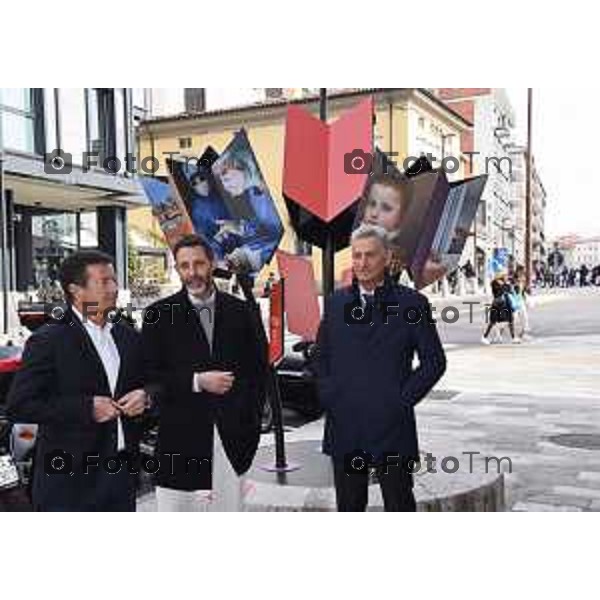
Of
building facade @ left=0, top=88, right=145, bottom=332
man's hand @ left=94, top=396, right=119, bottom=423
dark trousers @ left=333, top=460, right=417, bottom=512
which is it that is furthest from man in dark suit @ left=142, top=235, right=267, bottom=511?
building facade @ left=0, top=88, right=145, bottom=332

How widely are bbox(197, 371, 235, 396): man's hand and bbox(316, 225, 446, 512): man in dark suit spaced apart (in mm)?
471

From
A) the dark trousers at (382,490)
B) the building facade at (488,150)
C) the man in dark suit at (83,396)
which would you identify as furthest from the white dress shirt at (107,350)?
the building facade at (488,150)

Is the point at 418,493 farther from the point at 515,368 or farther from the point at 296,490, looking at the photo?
the point at 515,368

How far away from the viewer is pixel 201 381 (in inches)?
143

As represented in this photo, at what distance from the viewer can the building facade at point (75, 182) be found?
16.5 feet

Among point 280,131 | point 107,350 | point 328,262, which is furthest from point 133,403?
point 280,131

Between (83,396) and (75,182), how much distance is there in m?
3.02

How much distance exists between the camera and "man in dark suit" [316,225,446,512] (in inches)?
139

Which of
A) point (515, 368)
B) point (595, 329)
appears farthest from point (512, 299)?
point (595, 329)

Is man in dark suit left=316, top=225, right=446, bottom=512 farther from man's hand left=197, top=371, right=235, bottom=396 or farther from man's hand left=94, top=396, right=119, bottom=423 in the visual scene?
man's hand left=94, top=396, right=119, bottom=423

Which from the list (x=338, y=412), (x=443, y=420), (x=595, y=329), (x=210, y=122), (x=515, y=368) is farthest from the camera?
(x=595, y=329)

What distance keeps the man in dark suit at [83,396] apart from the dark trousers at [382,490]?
3.39ft

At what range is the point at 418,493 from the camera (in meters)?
4.22

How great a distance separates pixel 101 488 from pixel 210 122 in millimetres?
2661
